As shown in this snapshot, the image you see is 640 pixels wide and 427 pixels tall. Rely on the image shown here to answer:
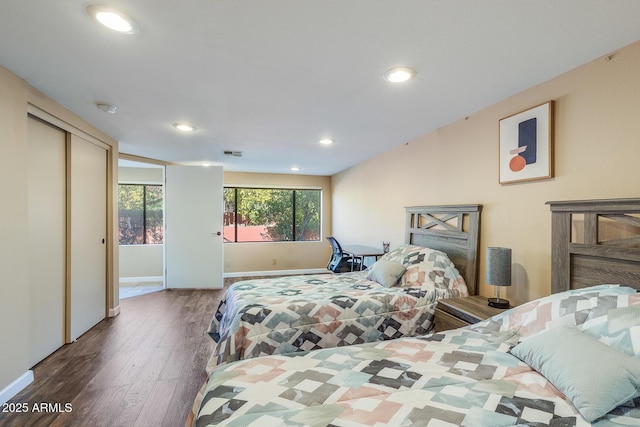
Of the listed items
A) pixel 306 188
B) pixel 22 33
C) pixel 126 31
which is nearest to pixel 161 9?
pixel 126 31

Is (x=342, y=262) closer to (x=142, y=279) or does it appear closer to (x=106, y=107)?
(x=106, y=107)

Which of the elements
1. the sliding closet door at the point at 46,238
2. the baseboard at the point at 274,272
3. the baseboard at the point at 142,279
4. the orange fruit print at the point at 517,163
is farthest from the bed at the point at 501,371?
the baseboard at the point at 142,279

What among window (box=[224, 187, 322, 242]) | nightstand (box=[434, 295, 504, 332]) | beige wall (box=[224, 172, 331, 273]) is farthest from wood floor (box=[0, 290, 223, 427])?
window (box=[224, 187, 322, 242])

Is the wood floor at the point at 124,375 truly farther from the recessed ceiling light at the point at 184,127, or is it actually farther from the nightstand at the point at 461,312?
the recessed ceiling light at the point at 184,127

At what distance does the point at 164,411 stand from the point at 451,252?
2.67 metres

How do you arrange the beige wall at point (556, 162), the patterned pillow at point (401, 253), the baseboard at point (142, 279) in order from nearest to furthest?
the beige wall at point (556, 162)
the patterned pillow at point (401, 253)
the baseboard at point (142, 279)

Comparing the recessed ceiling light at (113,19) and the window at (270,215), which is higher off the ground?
the recessed ceiling light at (113,19)

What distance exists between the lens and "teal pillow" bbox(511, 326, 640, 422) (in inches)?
39.9

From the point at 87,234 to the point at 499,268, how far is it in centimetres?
404

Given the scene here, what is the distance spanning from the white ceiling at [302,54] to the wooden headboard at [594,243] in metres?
0.90

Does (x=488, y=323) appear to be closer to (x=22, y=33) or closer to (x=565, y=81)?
(x=565, y=81)

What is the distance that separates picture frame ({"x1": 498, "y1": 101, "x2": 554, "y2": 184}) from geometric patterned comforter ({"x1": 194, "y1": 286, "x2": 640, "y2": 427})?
3.07 feet

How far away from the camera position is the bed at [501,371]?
39.9 inches

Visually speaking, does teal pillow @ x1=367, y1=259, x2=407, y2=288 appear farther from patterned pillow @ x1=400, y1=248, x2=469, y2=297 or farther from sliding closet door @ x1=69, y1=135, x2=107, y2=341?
sliding closet door @ x1=69, y1=135, x2=107, y2=341
